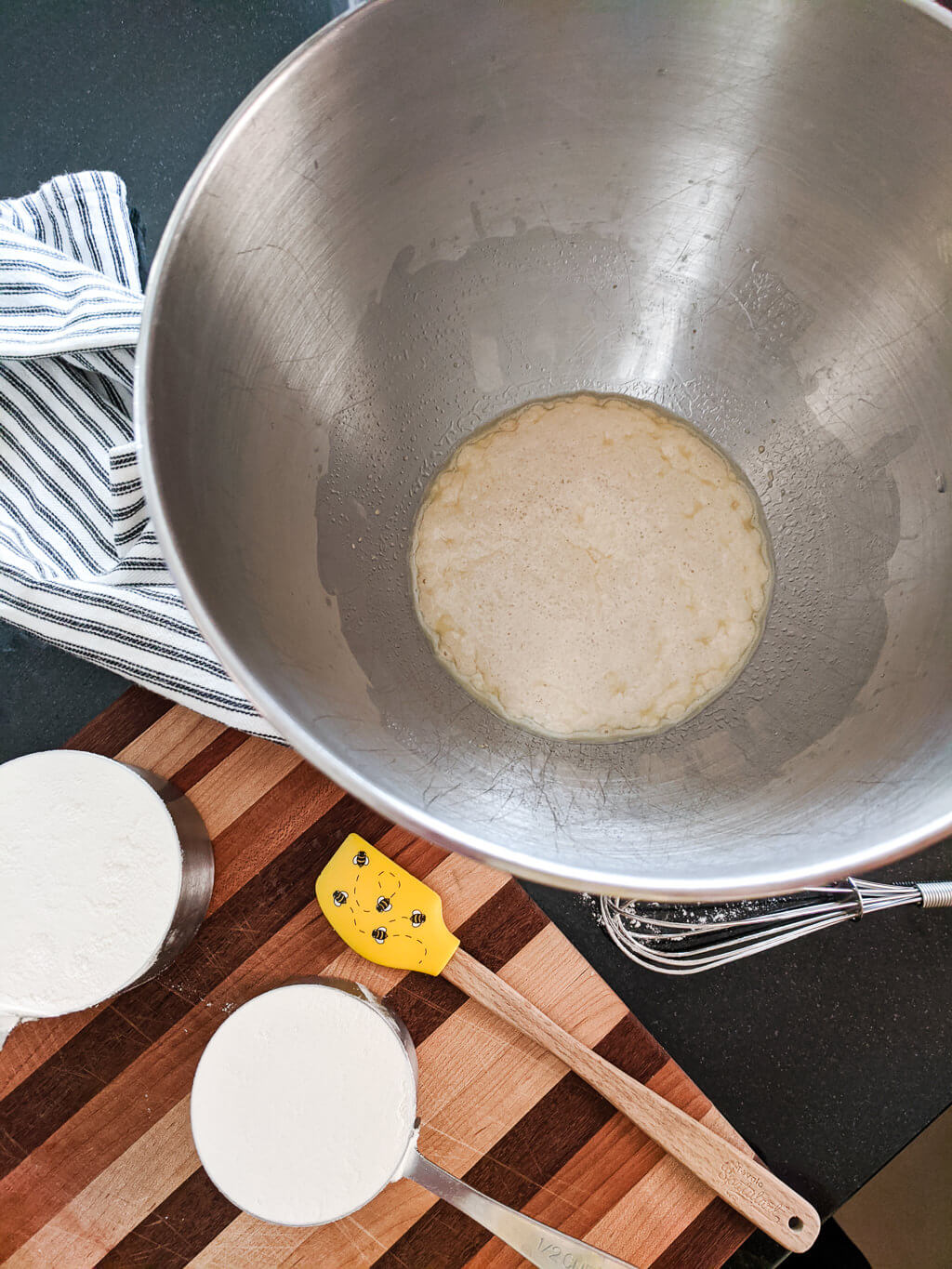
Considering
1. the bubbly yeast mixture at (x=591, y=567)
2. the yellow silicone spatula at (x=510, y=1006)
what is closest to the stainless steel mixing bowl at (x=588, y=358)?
the bubbly yeast mixture at (x=591, y=567)

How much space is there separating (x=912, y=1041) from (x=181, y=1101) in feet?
1.88

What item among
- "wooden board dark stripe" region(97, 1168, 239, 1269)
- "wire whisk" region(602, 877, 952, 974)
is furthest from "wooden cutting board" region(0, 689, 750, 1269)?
"wire whisk" region(602, 877, 952, 974)

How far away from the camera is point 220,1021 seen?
2.06ft

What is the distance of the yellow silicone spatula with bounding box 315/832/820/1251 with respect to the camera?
61 cm

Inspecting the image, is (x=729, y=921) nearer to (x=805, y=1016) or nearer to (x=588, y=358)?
(x=805, y=1016)

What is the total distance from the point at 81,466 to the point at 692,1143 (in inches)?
25.9

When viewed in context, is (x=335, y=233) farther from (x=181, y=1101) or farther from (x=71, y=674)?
(x=181, y=1101)

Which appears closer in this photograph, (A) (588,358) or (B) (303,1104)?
(B) (303,1104)

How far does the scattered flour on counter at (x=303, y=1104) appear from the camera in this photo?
58 cm

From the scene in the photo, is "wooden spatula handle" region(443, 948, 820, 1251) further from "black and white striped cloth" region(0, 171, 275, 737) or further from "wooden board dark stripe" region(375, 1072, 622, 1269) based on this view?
"black and white striped cloth" region(0, 171, 275, 737)

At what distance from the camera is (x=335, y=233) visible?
557 mm

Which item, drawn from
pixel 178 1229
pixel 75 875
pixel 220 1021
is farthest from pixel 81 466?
pixel 178 1229

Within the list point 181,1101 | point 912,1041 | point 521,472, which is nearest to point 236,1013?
point 181,1101

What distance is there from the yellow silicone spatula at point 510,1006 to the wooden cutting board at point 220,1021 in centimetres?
1
